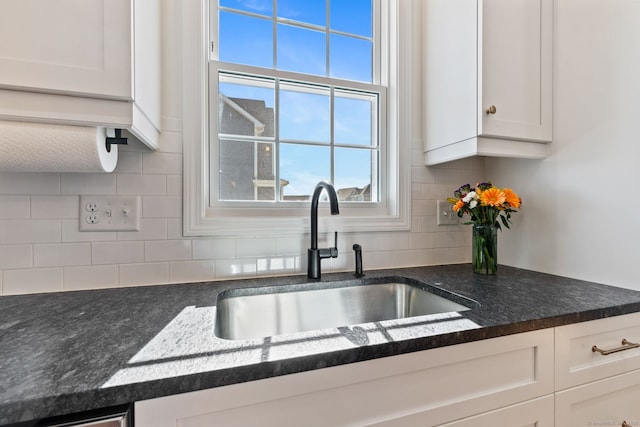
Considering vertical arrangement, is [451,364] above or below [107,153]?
below

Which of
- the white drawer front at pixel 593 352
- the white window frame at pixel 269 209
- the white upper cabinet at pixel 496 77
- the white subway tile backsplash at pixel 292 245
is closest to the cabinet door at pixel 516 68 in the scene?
the white upper cabinet at pixel 496 77

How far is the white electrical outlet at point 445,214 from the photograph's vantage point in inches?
59.5

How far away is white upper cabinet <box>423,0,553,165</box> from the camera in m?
1.16

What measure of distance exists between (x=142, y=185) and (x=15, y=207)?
366 mm

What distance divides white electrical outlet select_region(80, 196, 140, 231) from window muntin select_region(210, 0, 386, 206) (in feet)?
0.92

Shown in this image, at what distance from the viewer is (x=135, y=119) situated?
0.83 meters

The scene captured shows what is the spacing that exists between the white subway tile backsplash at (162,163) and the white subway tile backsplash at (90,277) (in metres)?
0.36

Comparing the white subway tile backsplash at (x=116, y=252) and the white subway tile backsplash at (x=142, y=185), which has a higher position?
the white subway tile backsplash at (x=142, y=185)

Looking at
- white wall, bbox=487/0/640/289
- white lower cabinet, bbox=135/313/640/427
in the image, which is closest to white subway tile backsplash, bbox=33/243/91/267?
white lower cabinet, bbox=135/313/640/427

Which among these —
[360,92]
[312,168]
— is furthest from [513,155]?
[312,168]

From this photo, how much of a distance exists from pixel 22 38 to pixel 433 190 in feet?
4.94

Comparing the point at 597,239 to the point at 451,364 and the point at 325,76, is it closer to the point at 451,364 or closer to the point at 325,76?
the point at 451,364

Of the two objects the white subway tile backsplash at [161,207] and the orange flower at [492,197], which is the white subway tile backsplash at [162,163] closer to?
the white subway tile backsplash at [161,207]

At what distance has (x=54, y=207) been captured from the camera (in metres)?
1.02
